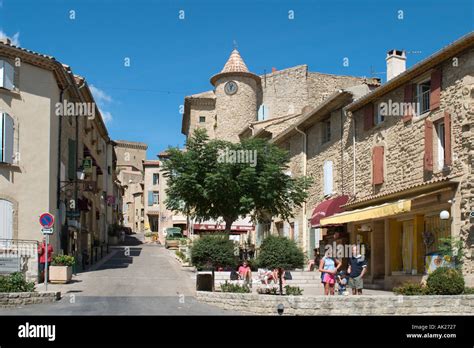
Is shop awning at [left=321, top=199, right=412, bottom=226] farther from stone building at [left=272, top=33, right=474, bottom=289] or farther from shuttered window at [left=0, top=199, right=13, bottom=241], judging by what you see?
shuttered window at [left=0, top=199, right=13, bottom=241]

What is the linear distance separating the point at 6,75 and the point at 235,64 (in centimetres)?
3240

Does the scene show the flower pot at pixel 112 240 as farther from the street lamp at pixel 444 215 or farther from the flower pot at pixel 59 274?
the street lamp at pixel 444 215

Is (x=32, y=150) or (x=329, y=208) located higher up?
(x=32, y=150)

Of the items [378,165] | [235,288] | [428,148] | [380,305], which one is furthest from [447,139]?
[235,288]

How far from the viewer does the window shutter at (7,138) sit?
22797mm

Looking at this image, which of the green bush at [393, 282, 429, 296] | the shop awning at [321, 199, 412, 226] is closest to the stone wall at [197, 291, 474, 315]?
the green bush at [393, 282, 429, 296]

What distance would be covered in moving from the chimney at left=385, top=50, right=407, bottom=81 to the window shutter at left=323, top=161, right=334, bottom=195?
496 centimetres

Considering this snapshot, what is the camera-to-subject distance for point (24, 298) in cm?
1708

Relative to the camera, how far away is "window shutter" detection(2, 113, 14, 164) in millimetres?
22797

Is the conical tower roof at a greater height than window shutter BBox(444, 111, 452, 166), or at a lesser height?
greater

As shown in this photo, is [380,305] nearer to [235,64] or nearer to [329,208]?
[329,208]

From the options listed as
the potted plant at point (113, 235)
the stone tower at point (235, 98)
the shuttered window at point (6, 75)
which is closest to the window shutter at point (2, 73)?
the shuttered window at point (6, 75)
